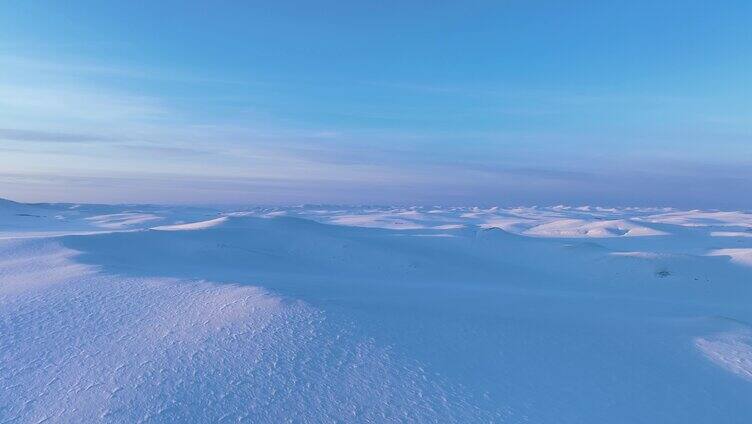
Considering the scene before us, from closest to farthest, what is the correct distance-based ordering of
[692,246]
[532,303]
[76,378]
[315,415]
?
1. [315,415]
2. [76,378]
3. [532,303]
4. [692,246]

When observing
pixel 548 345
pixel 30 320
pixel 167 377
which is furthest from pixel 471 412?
pixel 30 320

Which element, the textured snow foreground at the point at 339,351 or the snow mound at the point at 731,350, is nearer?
the textured snow foreground at the point at 339,351

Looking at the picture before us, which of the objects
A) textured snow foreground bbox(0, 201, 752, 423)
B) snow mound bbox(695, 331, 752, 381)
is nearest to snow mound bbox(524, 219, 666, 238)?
textured snow foreground bbox(0, 201, 752, 423)

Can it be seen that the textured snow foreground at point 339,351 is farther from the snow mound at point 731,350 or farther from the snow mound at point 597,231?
the snow mound at point 597,231

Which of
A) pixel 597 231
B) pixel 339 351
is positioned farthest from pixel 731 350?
pixel 597 231

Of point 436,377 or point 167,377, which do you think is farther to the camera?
point 436,377

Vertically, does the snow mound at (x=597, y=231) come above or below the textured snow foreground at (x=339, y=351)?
below

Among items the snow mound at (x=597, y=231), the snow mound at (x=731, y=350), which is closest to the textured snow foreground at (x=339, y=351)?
the snow mound at (x=731, y=350)

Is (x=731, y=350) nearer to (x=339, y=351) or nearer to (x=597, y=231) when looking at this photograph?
(x=339, y=351)

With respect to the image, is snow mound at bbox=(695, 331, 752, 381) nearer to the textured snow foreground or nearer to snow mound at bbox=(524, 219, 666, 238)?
the textured snow foreground

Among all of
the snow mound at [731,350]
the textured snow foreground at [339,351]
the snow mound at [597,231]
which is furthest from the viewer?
the snow mound at [597,231]

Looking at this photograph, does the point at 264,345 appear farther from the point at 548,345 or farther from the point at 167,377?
the point at 548,345
